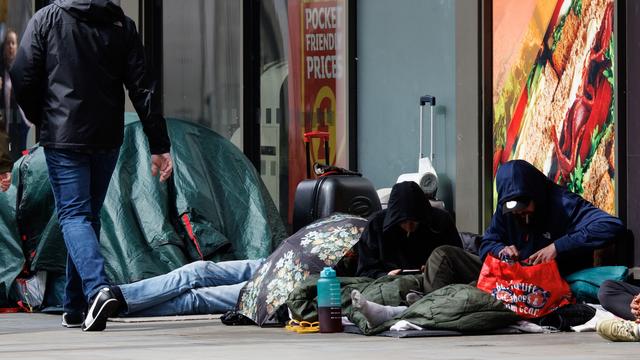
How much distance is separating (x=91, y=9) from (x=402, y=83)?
405cm

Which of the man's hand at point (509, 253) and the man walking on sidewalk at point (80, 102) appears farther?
the man walking on sidewalk at point (80, 102)

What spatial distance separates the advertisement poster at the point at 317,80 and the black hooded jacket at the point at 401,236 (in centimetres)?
394

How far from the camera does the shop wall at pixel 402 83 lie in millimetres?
12133

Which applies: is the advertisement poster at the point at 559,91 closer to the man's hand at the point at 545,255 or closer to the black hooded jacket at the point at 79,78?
the man's hand at the point at 545,255

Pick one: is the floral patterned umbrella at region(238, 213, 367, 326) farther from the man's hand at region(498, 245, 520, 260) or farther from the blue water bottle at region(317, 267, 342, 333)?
the man's hand at region(498, 245, 520, 260)

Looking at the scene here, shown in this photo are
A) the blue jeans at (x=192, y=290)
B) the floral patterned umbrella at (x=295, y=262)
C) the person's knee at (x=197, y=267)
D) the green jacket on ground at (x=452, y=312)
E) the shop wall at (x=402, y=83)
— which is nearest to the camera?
the green jacket on ground at (x=452, y=312)

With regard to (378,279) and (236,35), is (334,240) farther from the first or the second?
(236,35)

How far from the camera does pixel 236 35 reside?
15367mm

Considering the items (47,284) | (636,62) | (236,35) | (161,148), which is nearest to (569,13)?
(636,62)

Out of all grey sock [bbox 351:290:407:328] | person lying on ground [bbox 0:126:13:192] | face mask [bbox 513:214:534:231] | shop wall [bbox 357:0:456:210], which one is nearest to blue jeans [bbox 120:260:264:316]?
person lying on ground [bbox 0:126:13:192]

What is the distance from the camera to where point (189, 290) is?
997 cm

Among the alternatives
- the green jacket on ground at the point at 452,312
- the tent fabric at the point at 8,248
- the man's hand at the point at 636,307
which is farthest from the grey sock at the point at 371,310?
the tent fabric at the point at 8,248

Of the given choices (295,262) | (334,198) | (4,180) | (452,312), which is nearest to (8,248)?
(4,180)

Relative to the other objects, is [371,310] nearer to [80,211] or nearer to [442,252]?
[442,252]
